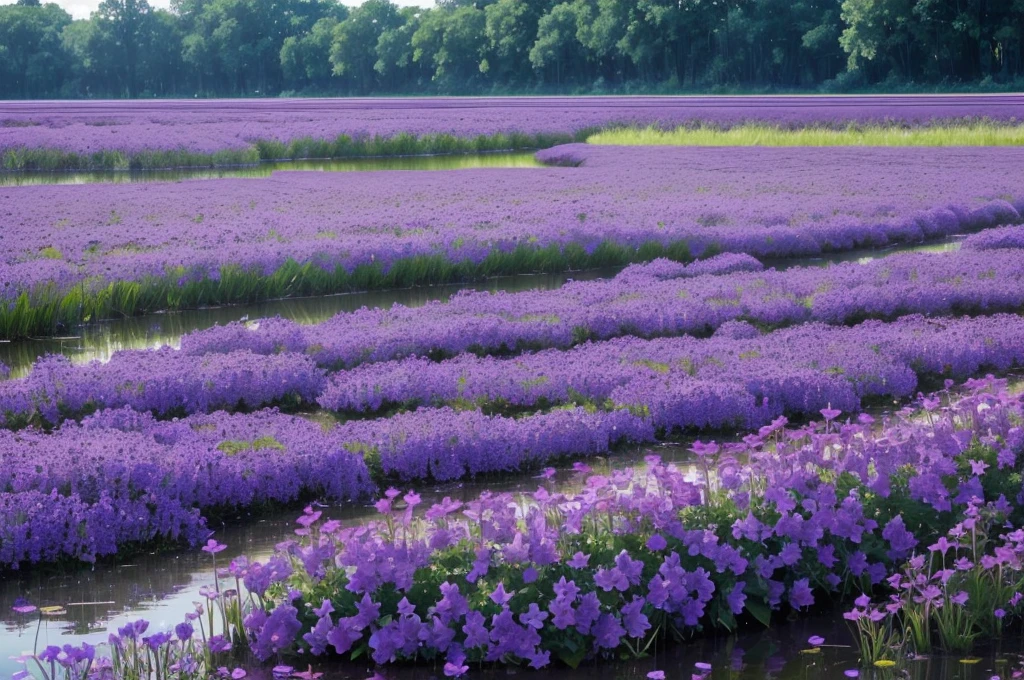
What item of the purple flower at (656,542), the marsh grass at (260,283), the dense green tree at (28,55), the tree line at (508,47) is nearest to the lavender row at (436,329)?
the marsh grass at (260,283)

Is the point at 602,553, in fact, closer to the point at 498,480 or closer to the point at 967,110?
the point at 498,480

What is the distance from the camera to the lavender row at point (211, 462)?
728 centimetres

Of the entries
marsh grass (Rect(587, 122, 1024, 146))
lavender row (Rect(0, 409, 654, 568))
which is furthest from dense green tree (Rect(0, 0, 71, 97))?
lavender row (Rect(0, 409, 654, 568))

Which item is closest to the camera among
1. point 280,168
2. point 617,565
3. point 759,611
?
point 617,565

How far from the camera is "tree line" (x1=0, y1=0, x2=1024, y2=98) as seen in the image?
82.8 m

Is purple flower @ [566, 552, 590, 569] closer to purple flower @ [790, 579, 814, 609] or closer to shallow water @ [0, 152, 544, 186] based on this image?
purple flower @ [790, 579, 814, 609]

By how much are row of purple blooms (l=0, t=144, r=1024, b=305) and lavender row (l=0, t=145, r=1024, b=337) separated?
0.05 meters

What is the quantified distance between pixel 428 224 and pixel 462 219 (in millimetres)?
871

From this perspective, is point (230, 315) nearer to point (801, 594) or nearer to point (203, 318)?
point (203, 318)

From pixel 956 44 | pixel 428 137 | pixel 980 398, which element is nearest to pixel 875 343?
pixel 980 398

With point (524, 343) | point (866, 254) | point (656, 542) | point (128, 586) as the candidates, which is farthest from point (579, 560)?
point (866, 254)

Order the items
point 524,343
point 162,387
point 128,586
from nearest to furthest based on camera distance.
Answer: point 128,586 → point 162,387 → point 524,343

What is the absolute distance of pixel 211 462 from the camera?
318 inches

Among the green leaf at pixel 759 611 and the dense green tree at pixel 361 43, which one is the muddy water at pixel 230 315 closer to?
the green leaf at pixel 759 611
